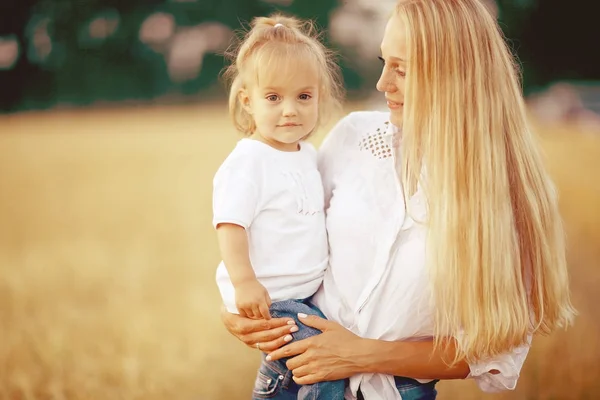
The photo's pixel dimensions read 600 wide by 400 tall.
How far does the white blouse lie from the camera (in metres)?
1.96

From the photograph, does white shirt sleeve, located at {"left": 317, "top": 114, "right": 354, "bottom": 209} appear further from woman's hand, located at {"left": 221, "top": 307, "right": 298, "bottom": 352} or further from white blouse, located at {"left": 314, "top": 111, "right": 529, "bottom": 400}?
woman's hand, located at {"left": 221, "top": 307, "right": 298, "bottom": 352}

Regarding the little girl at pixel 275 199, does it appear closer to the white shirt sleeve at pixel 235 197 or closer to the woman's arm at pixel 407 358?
A: the white shirt sleeve at pixel 235 197

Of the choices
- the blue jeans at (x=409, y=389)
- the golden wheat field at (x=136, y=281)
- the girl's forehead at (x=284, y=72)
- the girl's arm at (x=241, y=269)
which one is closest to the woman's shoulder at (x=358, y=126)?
the girl's forehead at (x=284, y=72)

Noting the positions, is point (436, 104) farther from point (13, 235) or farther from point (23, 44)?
point (23, 44)

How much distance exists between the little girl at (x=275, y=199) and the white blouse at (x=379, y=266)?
0.06m

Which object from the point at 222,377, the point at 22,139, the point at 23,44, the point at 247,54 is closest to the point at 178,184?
the point at 22,139

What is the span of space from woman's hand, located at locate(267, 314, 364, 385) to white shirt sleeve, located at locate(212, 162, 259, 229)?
1.13ft

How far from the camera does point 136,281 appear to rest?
6383 mm

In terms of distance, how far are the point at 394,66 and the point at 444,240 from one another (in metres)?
0.52

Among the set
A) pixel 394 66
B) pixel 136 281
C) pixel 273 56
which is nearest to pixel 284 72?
pixel 273 56

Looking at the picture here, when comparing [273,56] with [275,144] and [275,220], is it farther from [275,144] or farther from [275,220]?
[275,220]

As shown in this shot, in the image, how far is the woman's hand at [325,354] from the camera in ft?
6.42

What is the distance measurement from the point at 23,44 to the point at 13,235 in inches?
437

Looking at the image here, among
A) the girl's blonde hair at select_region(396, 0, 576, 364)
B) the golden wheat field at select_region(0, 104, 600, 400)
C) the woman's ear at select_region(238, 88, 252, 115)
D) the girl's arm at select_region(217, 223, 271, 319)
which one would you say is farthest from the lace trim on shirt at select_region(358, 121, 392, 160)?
the golden wheat field at select_region(0, 104, 600, 400)
